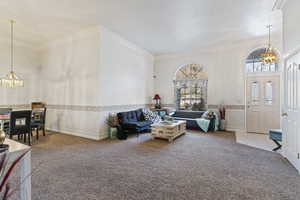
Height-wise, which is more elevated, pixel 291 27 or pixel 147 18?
pixel 147 18

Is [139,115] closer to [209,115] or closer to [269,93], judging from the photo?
[209,115]

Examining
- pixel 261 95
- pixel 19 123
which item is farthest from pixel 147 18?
pixel 261 95

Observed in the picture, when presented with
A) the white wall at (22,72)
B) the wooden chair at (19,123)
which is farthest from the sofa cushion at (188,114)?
the white wall at (22,72)

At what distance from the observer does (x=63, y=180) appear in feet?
8.00

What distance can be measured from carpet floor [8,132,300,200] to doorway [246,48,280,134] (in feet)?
7.59

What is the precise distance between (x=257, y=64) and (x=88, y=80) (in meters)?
5.91

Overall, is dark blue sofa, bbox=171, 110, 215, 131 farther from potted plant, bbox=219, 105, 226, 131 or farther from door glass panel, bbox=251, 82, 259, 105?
door glass panel, bbox=251, 82, 259, 105

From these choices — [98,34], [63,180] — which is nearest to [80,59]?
[98,34]

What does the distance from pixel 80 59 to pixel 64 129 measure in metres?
2.44

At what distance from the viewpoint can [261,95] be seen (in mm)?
5801

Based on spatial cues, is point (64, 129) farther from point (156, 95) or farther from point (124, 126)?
point (156, 95)

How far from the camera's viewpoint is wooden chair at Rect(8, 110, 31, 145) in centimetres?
384

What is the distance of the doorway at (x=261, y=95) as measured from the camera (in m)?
5.63

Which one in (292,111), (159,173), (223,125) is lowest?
(159,173)
